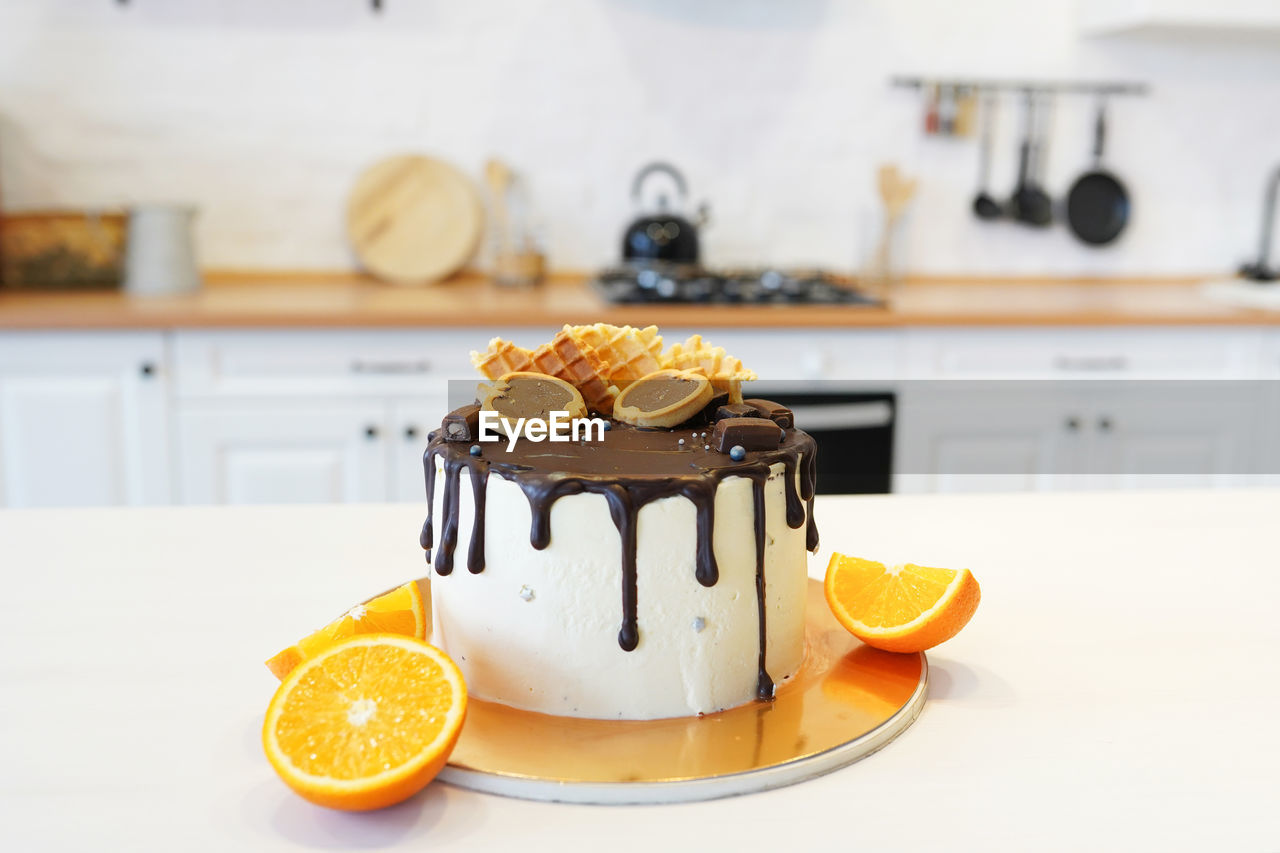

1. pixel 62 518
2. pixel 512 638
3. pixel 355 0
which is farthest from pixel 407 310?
pixel 512 638

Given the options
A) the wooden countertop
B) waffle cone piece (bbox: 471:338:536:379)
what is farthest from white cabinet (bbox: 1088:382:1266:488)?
waffle cone piece (bbox: 471:338:536:379)

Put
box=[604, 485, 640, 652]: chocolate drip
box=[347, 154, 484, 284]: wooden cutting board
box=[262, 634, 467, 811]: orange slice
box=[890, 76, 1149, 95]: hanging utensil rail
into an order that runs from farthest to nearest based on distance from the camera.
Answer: box=[890, 76, 1149, 95]: hanging utensil rail
box=[347, 154, 484, 284]: wooden cutting board
box=[604, 485, 640, 652]: chocolate drip
box=[262, 634, 467, 811]: orange slice

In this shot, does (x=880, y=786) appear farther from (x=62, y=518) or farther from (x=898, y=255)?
(x=898, y=255)

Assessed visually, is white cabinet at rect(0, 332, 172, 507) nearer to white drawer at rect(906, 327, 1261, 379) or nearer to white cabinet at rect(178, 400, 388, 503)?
white cabinet at rect(178, 400, 388, 503)

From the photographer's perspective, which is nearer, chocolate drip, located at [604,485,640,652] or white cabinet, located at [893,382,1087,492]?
chocolate drip, located at [604,485,640,652]

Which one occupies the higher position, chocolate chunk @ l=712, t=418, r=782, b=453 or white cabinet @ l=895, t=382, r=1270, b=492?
chocolate chunk @ l=712, t=418, r=782, b=453

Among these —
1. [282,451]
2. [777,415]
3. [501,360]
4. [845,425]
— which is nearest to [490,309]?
[282,451]

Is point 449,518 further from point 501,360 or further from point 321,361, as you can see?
point 321,361

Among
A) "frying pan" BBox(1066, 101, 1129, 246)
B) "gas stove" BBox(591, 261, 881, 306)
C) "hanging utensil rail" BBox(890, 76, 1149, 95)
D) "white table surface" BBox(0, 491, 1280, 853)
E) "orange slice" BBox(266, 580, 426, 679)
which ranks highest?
"hanging utensil rail" BBox(890, 76, 1149, 95)
